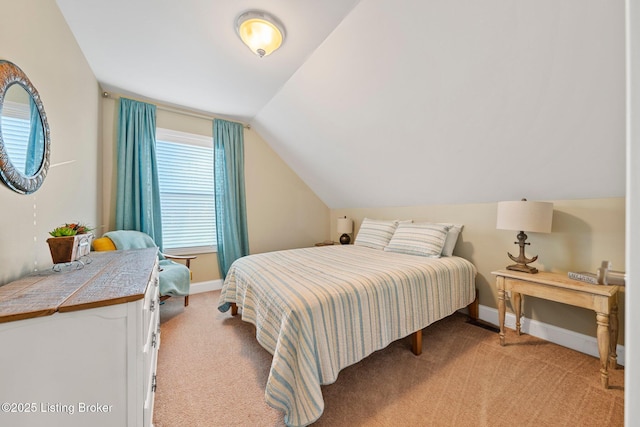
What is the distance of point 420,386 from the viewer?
Answer: 1.57 m

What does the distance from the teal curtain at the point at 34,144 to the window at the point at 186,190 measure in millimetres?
1775

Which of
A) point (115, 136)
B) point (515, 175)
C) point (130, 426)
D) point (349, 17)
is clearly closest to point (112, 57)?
point (115, 136)

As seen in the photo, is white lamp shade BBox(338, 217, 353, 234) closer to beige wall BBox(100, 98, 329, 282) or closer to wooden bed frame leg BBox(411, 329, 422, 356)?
beige wall BBox(100, 98, 329, 282)

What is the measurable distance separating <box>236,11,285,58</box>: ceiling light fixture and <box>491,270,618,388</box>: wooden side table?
8.72 feet

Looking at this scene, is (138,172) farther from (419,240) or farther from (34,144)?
(419,240)

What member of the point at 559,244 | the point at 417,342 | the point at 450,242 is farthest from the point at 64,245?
the point at 559,244

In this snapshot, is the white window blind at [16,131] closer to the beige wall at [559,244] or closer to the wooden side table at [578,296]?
the wooden side table at [578,296]

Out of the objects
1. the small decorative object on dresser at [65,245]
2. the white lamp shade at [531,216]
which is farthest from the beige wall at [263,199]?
the white lamp shade at [531,216]

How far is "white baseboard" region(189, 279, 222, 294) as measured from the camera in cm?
332

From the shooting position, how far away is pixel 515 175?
2143mm

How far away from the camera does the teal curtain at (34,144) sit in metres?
1.33

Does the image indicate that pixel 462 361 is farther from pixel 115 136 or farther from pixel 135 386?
pixel 115 136

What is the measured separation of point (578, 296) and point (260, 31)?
2.96 meters

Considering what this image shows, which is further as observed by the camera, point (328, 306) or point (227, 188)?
point (227, 188)
